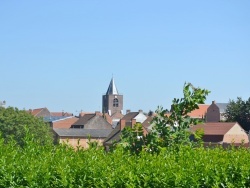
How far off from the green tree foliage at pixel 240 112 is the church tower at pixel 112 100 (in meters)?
82.7

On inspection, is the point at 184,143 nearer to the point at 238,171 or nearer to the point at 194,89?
the point at 194,89

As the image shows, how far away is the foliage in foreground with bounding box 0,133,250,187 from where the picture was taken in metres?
5.71

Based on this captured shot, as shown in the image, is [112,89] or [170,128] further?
[112,89]

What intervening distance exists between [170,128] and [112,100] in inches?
6389

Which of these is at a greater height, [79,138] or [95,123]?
[95,123]

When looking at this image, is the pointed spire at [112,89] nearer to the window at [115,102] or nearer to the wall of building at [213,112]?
the window at [115,102]

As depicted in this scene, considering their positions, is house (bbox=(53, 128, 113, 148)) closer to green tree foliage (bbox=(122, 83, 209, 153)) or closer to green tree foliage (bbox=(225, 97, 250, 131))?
green tree foliage (bbox=(122, 83, 209, 153))

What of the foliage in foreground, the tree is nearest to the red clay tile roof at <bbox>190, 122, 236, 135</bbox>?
the tree

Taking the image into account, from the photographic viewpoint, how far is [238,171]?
582cm

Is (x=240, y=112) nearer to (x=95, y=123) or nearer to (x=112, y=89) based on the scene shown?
(x=95, y=123)

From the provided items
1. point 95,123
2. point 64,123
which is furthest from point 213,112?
point 95,123

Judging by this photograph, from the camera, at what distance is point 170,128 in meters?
8.04

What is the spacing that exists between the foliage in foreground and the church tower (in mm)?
161032

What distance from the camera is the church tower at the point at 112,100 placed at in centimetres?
16974
